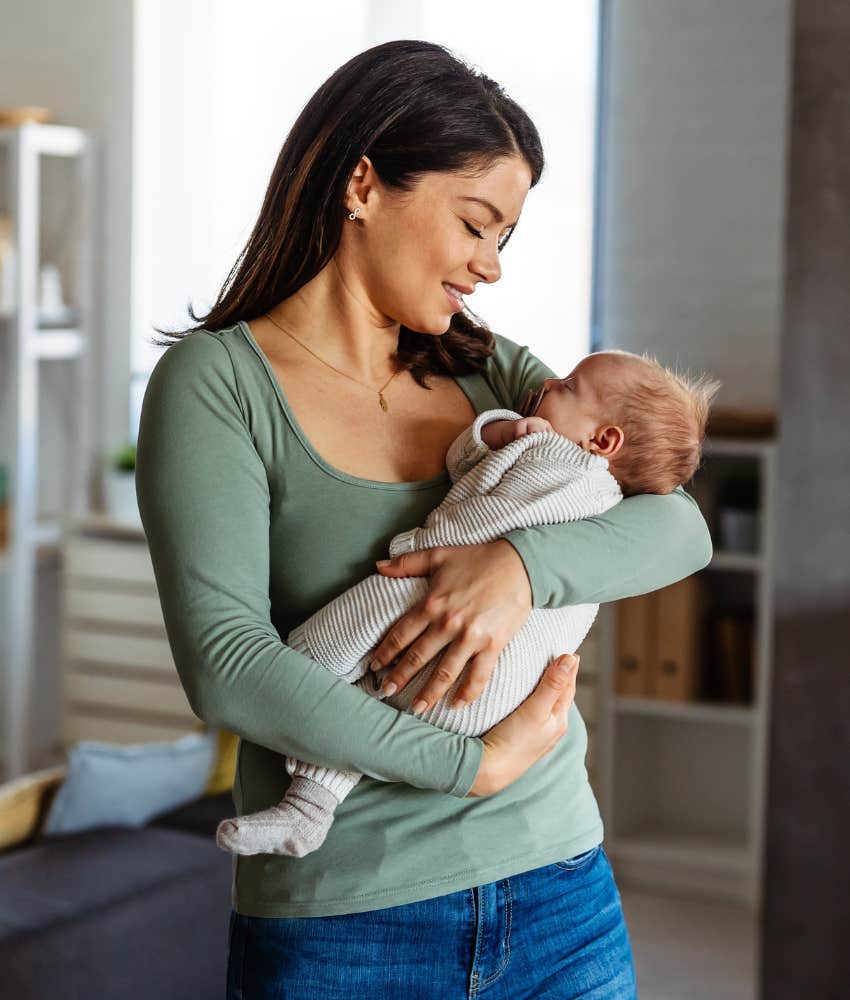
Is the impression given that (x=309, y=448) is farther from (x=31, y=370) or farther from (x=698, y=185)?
(x=31, y=370)

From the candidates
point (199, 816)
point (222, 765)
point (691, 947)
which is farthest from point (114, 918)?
point (691, 947)

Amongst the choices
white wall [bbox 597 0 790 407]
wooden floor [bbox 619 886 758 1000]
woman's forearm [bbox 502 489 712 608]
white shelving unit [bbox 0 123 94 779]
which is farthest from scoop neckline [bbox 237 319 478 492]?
white shelving unit [bbox 0 123 94 779]

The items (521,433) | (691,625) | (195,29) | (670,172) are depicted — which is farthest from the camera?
(195,29)

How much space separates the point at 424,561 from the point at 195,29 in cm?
378

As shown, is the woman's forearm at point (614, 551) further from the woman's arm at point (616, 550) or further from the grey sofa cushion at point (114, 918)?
the grey sofa cushion at point (114, 918)

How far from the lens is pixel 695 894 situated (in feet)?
13.0

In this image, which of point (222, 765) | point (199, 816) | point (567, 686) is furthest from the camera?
point (222, 765)

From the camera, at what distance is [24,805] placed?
8.16 feet

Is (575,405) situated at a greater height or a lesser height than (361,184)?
lesser

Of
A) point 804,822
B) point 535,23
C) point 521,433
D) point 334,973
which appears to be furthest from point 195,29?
point 334,973

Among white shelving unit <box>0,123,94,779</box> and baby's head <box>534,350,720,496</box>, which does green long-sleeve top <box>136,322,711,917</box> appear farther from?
white shelving unit <box>0,123,94,779</box>

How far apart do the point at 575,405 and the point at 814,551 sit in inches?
48.0

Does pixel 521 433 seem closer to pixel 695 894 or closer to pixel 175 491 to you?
pixel 175 491

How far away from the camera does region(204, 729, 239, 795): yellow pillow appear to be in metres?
2.77
